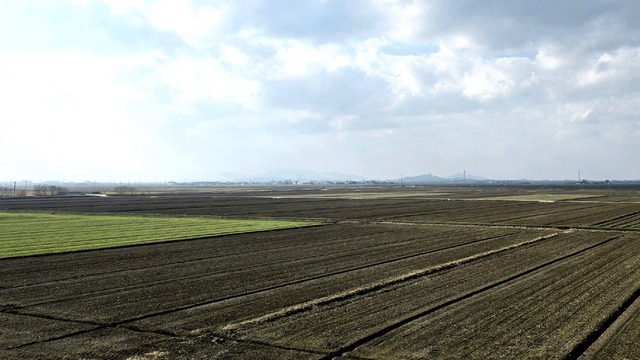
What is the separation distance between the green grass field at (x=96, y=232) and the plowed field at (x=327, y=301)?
3.14 metres

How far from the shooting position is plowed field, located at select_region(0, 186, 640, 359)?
479 inches

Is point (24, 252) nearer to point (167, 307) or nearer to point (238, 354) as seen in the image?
point (167, 307)

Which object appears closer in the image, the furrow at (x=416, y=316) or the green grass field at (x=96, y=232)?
the furrow at (x=416, y=316)

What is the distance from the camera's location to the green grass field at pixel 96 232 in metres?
31.0

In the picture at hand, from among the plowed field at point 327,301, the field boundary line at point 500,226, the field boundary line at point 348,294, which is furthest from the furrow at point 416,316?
the field boundary line at point 500,226

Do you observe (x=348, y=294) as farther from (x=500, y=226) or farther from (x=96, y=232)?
(x=500, y=226)

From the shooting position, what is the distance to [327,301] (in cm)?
1650

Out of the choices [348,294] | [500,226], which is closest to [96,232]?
[348,294]

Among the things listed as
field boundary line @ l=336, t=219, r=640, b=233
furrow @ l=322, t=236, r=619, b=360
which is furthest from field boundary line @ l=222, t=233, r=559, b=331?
field boundary line @ l=336, t=219, r=640, b=233

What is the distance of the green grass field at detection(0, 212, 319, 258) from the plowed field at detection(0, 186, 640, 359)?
3140mm

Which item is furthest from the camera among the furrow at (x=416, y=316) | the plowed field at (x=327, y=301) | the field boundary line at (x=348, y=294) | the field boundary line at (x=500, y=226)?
the field boundary line at (x=500, y=226)

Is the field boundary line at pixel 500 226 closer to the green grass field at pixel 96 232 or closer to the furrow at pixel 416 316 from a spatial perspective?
the green grass field at pixel 96 232

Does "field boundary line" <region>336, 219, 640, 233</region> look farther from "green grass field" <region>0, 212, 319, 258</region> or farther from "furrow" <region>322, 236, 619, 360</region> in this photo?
Result: "furrow" <region>322, 236, 619, 360</region>

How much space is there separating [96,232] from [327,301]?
2825cm
